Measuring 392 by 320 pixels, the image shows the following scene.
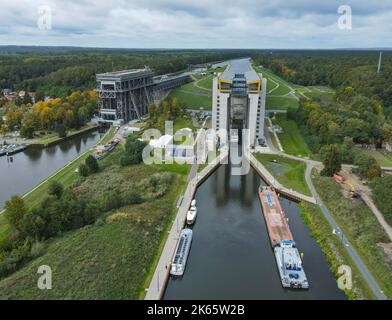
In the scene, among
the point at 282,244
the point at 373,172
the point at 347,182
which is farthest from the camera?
the point at 347,182

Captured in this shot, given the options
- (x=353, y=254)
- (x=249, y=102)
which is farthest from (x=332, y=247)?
(x=249, y=102)

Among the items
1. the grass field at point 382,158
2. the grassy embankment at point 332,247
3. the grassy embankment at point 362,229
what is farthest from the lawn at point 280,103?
the grassy embankment at point 332,247

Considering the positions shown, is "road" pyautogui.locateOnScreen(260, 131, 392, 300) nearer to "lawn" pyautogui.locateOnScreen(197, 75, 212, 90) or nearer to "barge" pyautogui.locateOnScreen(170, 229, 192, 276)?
"barge" pyautogui.locateOnScreen(170, 229, 192, 276)

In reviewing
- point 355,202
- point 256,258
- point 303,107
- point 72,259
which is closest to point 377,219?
point 355,202

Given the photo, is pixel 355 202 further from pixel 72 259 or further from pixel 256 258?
pixel 72 259

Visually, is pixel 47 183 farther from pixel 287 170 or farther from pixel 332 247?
pixel 332 247

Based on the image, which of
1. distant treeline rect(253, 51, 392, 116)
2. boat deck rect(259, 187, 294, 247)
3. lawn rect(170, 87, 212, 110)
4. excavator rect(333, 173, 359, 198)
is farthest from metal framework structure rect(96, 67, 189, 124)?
distant treeline rect(253, 51, 392, 116)

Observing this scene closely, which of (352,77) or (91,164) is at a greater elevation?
(352,77)

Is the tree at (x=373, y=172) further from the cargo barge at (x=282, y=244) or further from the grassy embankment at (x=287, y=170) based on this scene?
the cargo barge at (x=282, y=244)
